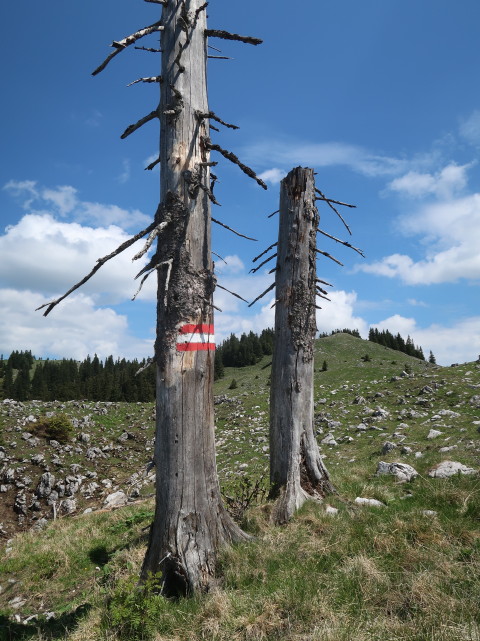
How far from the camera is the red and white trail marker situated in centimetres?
429

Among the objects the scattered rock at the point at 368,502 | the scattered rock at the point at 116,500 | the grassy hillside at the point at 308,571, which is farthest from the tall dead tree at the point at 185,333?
the scattered rock at the point at 116,500

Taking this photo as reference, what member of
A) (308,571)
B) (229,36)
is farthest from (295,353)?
(229,36)

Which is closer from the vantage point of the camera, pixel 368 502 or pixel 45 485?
pixel 368 502

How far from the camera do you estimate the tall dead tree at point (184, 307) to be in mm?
4168

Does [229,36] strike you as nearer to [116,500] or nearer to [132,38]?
[132,38]

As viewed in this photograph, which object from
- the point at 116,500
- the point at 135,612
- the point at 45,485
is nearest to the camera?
the point at 135,612

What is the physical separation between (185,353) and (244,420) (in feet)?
56.0

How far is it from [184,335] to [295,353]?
333cm

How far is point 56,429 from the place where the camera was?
723 inches

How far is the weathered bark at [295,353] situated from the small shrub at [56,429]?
14.5m

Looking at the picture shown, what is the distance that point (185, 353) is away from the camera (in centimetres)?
429

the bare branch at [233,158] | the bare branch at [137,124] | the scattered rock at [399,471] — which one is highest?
the bare branch at [137,124]

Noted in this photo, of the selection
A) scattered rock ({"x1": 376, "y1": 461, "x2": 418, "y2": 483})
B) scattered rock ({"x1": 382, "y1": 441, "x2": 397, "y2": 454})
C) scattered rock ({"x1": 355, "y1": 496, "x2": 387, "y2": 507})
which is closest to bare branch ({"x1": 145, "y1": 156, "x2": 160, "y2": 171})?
scattered rock ({"x1": 355, "y1": 496, "x2": 387, "y2": 507})

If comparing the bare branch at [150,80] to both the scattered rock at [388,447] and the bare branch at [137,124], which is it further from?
the scattered rock at [388,447]
